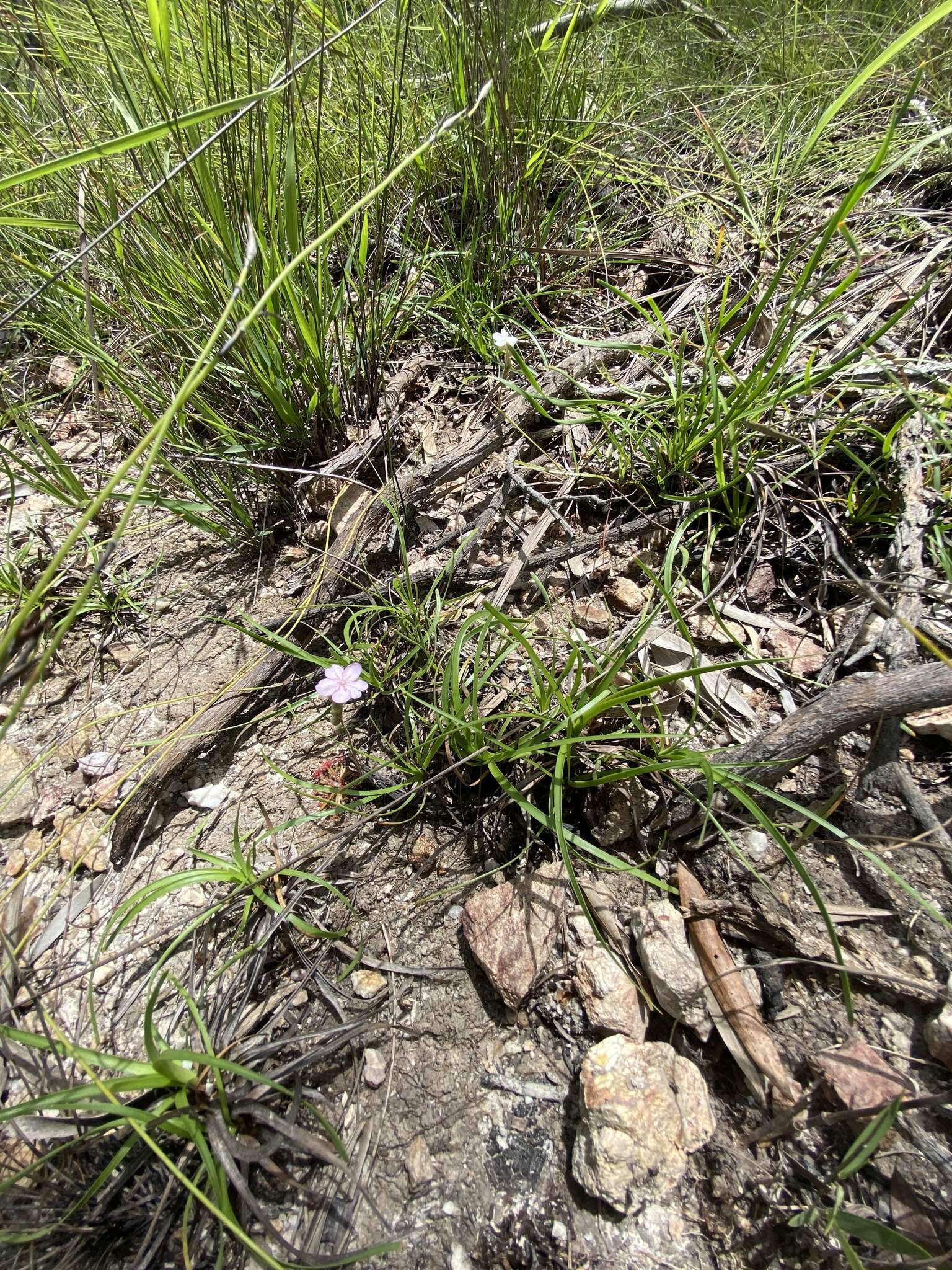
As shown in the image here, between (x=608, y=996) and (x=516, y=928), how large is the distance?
188 millimetres

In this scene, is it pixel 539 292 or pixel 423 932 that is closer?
pixel 423 932

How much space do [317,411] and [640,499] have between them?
2.85 feet

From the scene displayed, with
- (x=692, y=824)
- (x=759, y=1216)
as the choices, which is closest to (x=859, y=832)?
(x=692, y=824)

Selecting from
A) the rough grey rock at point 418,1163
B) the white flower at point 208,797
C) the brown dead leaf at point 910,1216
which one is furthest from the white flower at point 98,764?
the brown dead leaf at point 910,1216

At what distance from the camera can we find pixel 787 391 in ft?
4.47

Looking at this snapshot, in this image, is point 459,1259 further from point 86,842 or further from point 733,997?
point 86,842

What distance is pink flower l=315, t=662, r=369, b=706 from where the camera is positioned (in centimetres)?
131

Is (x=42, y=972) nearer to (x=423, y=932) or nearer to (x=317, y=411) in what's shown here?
(x=423, y=932)

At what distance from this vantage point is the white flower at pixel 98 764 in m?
1.44

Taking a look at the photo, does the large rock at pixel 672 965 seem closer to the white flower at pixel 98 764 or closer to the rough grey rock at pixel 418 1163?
the rough grey rock at pixel 418 1163

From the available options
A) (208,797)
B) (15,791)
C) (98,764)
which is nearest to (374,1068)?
(208,797)

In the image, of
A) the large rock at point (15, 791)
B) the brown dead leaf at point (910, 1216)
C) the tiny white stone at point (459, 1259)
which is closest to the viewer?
the brown dead leaf at point (910, 1216)

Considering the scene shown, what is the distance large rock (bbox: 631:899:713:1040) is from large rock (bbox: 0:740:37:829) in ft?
4.47

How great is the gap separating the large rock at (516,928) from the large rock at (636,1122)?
A: 0.17m
